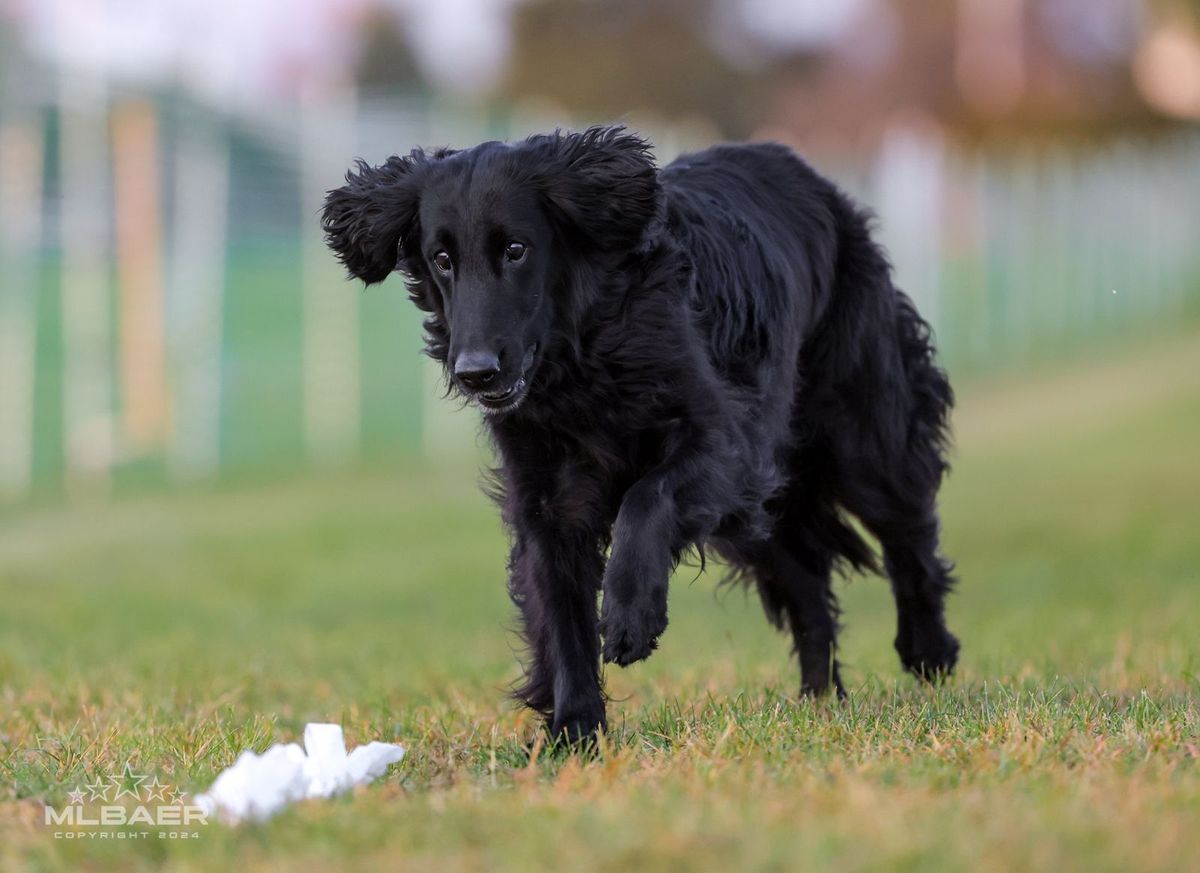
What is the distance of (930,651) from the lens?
231 inches

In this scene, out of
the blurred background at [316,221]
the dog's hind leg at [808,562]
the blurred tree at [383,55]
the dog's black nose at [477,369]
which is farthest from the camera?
the blurred tree at [383,55]

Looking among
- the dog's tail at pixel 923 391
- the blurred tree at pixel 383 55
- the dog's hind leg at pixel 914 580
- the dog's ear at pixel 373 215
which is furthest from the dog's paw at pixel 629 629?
the blurred tree at pixel 383 55

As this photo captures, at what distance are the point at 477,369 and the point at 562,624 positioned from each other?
2.50 feet

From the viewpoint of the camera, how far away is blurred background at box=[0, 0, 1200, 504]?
15.9 metres

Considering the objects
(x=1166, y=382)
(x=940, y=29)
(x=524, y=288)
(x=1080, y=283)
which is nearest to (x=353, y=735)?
(x=524, y=288)

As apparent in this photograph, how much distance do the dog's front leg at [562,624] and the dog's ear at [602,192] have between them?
2.67 feet

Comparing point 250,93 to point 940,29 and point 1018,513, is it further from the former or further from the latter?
point 940,29

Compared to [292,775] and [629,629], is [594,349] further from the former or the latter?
[292,775]

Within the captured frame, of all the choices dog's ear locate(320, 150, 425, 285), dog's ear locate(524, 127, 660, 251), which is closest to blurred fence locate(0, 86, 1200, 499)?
dog's ear locate(320, 150, 425, 285)

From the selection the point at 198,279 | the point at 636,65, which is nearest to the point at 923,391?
the point at 198,279

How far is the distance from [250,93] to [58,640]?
7.95 m

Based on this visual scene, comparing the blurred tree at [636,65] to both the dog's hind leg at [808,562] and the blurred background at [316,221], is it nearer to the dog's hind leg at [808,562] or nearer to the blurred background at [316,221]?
the blurred background at [316,221]

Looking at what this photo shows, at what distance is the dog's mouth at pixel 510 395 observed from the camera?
171 inches

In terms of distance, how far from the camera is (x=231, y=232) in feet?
58.5
